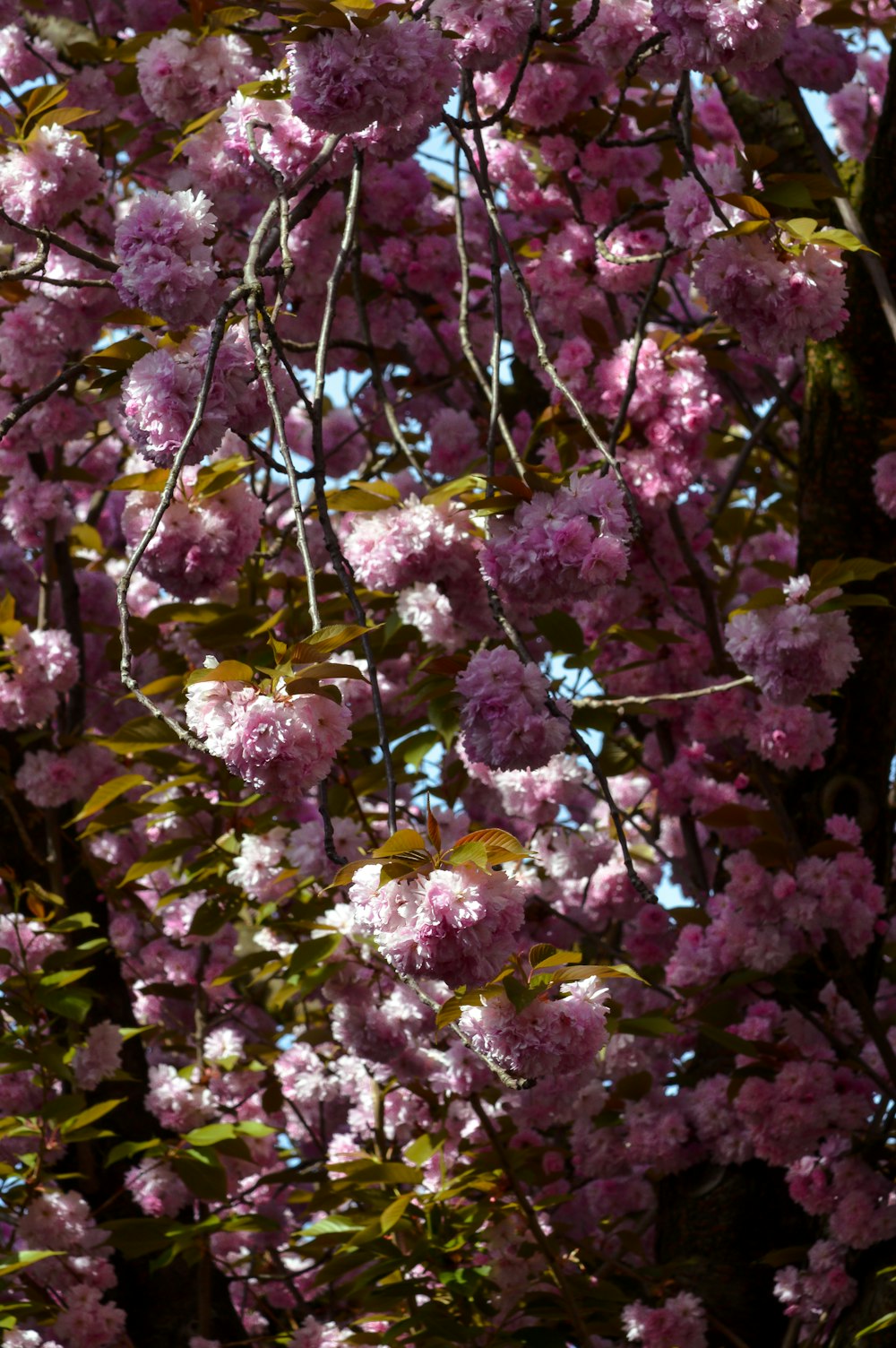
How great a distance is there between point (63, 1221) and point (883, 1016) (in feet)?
5.33

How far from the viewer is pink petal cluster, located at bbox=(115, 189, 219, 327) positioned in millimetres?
1525

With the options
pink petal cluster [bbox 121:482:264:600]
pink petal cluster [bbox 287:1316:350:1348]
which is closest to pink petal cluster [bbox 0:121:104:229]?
pink petal cluster [bbox 121:482:264:600]

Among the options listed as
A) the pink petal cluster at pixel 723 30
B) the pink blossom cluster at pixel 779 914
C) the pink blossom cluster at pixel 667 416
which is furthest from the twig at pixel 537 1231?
the pink petal cluster at pixel 723 30

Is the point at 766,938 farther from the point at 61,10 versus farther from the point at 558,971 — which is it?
the point at 61,10

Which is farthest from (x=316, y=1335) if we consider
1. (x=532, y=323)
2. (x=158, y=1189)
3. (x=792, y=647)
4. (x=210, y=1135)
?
(x=532, y=323)

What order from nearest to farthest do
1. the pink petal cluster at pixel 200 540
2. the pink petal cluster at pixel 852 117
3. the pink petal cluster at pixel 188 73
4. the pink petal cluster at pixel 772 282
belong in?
the pink petal cluster at pixel 772 282
the pink petal cluster at pixel 200 540
the pink petal cluster at pixel 188 73
the pink petal cluster at pixel 852 117

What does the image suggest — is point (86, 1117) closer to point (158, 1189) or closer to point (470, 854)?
point (158, 1189)

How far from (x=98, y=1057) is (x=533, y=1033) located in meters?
1.70

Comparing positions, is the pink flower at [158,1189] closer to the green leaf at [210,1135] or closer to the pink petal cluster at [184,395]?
the green leaf at [210,1135]

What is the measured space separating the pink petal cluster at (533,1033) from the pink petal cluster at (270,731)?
0.88 ft

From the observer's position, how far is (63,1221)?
2553 millimetres

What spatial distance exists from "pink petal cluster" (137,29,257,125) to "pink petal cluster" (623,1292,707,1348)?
220 centimetres

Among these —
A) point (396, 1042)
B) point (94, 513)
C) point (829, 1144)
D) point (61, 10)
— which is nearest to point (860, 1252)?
point (829, 1144)

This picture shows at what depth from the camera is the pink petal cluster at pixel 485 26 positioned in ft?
5.87
